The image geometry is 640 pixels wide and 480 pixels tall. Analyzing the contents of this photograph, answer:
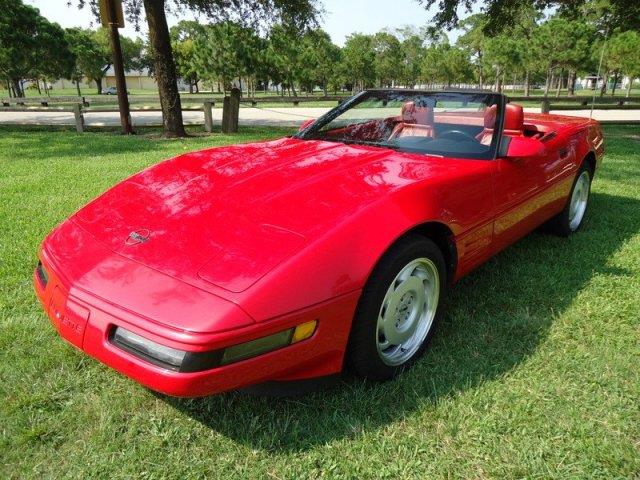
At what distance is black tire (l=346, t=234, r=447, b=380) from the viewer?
1.82m

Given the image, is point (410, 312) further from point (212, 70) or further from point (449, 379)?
point (212, 70)

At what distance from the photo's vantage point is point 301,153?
2.72 m

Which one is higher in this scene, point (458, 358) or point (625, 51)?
point (625, 51)

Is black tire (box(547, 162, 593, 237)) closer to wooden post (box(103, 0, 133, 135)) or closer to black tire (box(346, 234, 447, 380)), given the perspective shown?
black tire (box(346, 234, 447, 380))

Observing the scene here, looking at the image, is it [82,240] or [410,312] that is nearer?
[82,240]

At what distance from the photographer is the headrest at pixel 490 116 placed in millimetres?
2932

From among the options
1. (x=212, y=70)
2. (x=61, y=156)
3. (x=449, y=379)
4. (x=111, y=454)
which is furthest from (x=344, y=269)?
(x=212, y=70)

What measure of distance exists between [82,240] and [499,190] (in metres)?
2.10

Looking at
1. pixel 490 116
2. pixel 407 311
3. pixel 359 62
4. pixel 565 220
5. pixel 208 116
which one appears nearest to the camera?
pixel 407 311

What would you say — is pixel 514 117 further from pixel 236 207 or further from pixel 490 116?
pixel 236 207

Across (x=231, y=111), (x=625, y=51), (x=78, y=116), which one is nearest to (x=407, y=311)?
(x=231, y=111)

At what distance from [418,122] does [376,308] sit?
179 cm

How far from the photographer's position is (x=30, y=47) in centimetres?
3216

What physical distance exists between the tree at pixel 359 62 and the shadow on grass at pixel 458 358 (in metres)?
40.2
